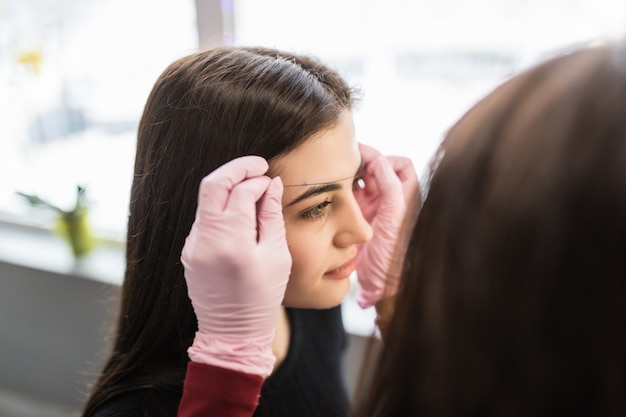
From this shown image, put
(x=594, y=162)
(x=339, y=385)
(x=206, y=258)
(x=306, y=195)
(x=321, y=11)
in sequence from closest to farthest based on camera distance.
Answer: (x=594, y=162) → (x=206, y=258) → (x=306, y=195) → (x=339, y=385) → (x=321, y=11)

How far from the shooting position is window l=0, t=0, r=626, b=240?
1.00 m

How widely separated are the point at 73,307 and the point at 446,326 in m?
1.30

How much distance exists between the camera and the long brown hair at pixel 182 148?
0.69 metres

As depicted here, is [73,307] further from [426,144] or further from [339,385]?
[426,144]

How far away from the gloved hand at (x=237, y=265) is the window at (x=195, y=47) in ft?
1.09

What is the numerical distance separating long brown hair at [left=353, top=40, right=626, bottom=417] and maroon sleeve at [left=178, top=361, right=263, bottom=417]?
253 mm

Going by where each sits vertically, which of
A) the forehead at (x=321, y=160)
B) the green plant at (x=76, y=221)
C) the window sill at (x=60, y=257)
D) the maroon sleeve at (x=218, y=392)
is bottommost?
the window sill at (x=60, y=257)

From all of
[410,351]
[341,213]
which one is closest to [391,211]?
[341,213]

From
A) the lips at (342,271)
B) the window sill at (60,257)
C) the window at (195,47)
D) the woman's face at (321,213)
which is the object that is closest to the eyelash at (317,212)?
the woman's face at (321,213)

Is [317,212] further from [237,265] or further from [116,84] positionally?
[116,84]

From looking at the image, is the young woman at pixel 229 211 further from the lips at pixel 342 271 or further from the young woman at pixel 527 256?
the young woman at pixel 527 256

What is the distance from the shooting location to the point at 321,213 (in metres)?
0.76

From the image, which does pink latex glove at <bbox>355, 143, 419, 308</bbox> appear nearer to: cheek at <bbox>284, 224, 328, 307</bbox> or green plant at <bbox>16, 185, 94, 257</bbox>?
cheek at <bbox>284, 224, 328, 307</bbox>

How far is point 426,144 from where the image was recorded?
1.16 meters
